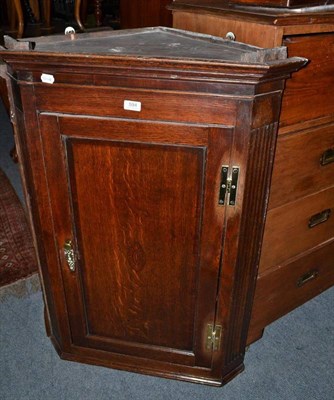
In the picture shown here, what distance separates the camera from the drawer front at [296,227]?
1.36m

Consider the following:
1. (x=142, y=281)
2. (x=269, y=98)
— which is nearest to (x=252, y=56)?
(x=269, y=98)

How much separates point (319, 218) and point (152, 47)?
0.89 m

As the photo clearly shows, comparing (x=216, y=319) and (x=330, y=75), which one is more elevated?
(x=330, y=75)

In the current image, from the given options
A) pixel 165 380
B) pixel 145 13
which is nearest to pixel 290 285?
pixel 165 380

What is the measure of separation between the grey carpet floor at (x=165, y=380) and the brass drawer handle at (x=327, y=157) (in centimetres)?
75

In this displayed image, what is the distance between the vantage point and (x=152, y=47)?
1.08 metres

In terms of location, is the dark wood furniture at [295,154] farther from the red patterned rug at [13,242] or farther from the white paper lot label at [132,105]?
the red patterned rug at [13,242]

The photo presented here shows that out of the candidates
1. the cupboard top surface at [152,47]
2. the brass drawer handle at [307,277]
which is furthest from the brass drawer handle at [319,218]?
the cupboard top surface at [152,47]

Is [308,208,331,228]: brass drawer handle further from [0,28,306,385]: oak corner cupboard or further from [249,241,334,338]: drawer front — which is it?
[0,28,306,385]: oak corner cupboard

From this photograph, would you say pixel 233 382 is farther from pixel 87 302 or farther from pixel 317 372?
pixel 87 302

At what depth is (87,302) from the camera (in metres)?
1.35

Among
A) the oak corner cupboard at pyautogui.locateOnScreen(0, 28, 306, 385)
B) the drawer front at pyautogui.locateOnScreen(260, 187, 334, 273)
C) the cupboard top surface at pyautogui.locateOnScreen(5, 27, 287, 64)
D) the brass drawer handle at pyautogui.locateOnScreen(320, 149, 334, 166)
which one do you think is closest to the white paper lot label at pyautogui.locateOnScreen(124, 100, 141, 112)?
the oak corner cupboard at pyautogui.locateOnScreen(0, 28, 306, 385)

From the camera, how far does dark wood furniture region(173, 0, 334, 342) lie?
1.07 meters

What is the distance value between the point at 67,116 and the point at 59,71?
0.37 ft
